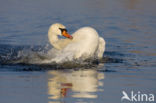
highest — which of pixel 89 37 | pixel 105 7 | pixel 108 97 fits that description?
pixel 105 7

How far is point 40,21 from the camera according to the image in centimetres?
1603

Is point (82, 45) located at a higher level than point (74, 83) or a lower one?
higher

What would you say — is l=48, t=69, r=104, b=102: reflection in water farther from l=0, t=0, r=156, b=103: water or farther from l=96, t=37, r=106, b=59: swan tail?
l=96, t=37, r=106, b=59: swan tail

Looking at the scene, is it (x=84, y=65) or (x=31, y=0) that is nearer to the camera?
(x=84, y=65)

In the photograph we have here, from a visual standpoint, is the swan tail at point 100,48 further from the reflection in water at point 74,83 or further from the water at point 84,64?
the reflection in water at point 74,83

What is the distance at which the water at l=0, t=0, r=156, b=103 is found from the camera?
7070 millimetres

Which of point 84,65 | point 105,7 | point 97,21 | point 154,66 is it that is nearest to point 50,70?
point 84,65

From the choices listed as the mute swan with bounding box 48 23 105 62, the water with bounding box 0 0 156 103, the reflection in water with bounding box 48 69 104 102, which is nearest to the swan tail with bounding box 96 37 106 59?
the water with bounding box 0 0 156 103

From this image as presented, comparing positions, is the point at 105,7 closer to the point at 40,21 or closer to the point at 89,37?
the point at 40,21

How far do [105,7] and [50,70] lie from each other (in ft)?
37.9

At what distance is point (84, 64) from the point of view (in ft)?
31.3

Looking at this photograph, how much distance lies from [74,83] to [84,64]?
1.88 m

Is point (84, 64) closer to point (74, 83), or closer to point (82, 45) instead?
point (82, 45)

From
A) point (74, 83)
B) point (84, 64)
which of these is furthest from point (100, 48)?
point (74, 83)
